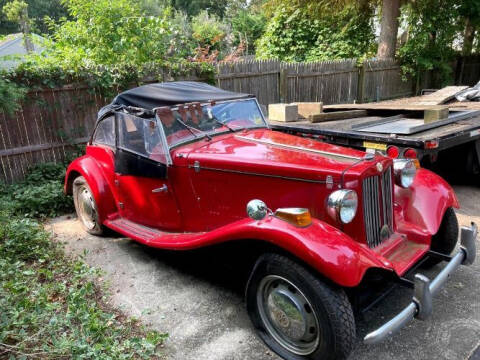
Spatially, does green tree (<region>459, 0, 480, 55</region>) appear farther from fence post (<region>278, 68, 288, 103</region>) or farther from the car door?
the car door

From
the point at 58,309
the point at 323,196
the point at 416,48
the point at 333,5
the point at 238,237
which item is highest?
the point at 333,5

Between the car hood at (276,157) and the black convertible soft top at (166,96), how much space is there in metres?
0.49

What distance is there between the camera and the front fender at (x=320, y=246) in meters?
2.30

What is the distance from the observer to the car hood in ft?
9.18

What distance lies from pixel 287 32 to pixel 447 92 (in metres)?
7.66

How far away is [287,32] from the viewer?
14.4 meters

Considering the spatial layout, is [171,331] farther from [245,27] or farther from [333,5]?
[245,27]

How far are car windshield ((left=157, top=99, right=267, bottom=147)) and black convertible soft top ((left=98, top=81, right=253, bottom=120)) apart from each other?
7cm

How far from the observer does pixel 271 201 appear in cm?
304

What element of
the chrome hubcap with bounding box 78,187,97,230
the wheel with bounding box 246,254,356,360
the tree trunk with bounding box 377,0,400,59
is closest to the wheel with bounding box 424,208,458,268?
the wheel with bounding box 246,254,356,360

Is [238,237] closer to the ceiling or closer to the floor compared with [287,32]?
closer to the floor

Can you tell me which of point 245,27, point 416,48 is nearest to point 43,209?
point 416,48

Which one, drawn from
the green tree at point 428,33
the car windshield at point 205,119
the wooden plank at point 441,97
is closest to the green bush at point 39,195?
the car windshield at point 205,119

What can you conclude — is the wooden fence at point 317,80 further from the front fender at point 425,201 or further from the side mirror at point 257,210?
the side mirror at point 257,210
